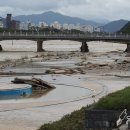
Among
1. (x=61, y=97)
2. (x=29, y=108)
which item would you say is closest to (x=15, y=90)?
(x=61, y=97)

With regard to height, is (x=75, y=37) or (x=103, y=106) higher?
(x=103, y=106)

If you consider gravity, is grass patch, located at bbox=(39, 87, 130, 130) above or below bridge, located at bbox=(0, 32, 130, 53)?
above

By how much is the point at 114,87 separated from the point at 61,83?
4.42 m

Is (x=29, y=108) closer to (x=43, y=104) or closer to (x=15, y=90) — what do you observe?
(x=43, y=104)

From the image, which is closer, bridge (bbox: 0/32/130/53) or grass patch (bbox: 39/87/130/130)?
grass patch (bbox: 39/87/130/130)

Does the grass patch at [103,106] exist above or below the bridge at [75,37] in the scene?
above

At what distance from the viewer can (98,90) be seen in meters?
29.1

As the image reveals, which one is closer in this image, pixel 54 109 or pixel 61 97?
pixel 54 109

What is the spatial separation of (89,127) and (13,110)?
29.8 feet

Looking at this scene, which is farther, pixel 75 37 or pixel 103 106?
pixel 75 37

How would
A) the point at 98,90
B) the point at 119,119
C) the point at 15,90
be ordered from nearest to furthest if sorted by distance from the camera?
the point at 119,119
the point at 15,90
the point at 98,90

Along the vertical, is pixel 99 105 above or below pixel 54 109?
above

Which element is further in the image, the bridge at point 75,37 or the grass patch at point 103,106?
the bridge at point 75,37

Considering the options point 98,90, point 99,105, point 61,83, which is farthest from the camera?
point 61,83
